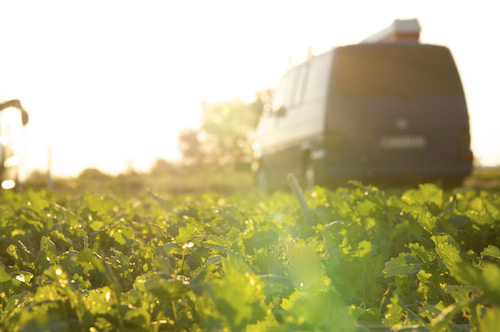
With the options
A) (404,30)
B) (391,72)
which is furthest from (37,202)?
(404,30)

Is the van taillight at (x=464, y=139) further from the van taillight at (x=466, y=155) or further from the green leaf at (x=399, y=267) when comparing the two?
the green leaf at (x=399, y=267)

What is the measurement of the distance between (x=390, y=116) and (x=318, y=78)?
1096 millimetres

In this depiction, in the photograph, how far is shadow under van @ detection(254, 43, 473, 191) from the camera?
621 centimetres

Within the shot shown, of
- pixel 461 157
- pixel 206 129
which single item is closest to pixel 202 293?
pixel 461 157

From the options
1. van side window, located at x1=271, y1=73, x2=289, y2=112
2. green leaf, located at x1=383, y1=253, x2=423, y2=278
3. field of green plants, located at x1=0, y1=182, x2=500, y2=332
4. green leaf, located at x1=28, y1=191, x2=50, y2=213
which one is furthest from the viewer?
van side window, located at x1=271, y1=73, x2=289, y2=112

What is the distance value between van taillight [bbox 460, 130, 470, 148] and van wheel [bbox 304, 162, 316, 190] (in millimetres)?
1909

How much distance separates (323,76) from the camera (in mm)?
6527

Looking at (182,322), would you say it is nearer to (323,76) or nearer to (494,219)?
(494,219)

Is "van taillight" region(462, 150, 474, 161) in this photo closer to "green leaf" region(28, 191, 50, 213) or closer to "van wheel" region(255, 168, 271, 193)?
"van wheel" region(255, 168, 271, 193)

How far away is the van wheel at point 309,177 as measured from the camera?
21.6 feet

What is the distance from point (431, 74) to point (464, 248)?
439cm

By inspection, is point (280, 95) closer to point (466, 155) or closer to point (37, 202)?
point (466, 155)

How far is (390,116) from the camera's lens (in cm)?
623

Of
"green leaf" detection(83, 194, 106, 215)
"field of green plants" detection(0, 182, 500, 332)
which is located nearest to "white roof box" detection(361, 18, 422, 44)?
"field of green plants" detection(0, 182, 500, 332)
